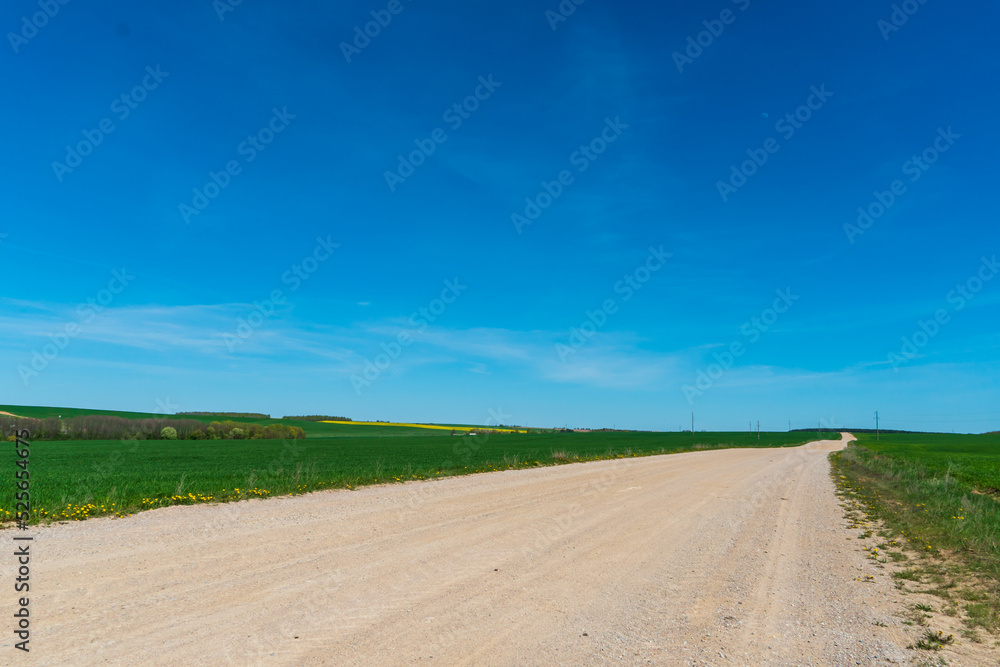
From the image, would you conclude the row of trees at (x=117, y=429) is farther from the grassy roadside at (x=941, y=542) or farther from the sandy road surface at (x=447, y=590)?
the grassy roadside at (x=941, y=542)

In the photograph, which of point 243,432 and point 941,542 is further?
point 243,432

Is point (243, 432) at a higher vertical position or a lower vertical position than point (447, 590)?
lower

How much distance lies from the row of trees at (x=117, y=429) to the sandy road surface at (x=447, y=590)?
63.6 metres

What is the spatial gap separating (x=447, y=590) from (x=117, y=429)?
75364mm

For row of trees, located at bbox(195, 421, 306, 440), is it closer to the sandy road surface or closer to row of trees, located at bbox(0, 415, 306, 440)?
row of trees, located at bbox(0, 415, 306, 440)

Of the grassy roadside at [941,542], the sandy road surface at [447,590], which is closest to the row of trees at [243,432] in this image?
the sandy road surface at [447,590]

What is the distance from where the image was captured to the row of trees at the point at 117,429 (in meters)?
60.0

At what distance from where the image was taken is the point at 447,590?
7207 millimetres

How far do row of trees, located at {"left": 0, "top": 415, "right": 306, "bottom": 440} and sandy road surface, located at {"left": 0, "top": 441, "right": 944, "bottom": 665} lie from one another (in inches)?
2506

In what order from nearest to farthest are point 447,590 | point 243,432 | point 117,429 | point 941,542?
1. point 447,590
2. point 941,542
3. point 117,429
4. point 243,432

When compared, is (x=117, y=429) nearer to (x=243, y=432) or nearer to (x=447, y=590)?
(x=243, y=432)

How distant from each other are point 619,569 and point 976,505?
1310 cm

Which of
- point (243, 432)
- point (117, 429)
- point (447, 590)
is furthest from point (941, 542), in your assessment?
point (243, 432)

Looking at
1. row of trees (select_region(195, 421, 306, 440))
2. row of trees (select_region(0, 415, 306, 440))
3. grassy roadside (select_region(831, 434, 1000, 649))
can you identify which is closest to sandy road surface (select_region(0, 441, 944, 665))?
grassy roadside (select_region(831, 434, 1000, 649))
